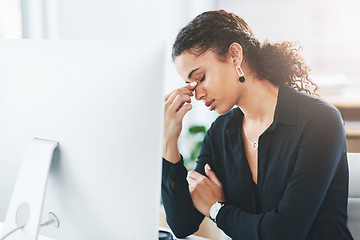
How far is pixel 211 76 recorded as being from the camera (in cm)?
135

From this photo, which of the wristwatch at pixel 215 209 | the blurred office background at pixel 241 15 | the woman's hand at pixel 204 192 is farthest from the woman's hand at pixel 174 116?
the blurred office background at pixel 241 15

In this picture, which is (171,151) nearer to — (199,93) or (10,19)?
(199,93)

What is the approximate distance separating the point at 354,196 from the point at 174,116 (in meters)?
0.67

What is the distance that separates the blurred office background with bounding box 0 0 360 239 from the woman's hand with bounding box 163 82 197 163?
3.72 feet

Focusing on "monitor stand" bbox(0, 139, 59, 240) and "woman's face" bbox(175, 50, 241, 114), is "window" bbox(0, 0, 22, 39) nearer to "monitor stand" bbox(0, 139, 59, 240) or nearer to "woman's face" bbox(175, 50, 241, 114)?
"woman's face" bbox(175, 50, 241, 114)

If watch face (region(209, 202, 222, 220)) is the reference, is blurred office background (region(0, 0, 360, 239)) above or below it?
above

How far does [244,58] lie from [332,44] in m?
1.34

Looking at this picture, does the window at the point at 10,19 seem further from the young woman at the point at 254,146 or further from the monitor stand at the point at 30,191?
the monitor stand at the point at 30,191

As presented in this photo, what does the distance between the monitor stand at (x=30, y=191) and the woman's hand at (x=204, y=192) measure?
0.62m

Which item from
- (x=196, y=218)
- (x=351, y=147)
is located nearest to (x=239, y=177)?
(x=196, y=218)

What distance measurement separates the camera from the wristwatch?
1.31 metres

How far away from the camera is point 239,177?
146cm

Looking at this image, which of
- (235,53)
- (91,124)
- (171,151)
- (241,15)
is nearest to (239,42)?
(235,53)

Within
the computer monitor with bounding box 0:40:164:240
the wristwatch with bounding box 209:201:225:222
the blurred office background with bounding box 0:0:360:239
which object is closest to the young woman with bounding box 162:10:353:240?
the wristwatch with bounding box 209:201:225:222
